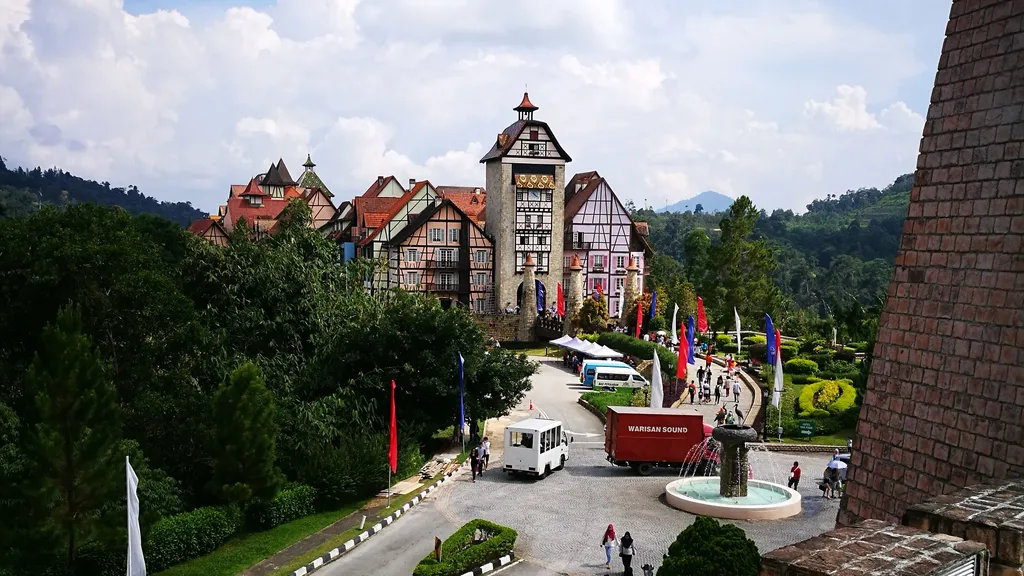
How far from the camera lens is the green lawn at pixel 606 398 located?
39.2 metres

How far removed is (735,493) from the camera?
24172 mm

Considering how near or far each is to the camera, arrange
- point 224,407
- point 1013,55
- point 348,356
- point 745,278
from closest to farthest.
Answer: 1. point 1013,55
2. point 224,407
3. point 348,356
4. point 745,278

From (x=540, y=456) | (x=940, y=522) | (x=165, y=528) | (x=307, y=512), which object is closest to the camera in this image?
(x=940, y=522)

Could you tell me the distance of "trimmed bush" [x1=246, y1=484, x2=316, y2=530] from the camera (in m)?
23.4

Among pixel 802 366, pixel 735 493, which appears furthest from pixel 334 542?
pixel 802 366

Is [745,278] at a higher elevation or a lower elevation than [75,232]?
lower

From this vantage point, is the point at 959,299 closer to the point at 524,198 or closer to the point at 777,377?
the point at 777,377

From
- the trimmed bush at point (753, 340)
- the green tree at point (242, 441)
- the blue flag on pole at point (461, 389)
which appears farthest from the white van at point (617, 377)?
the green tree at point (242, 441)

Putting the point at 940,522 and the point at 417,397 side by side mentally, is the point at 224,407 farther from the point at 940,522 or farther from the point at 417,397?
the point at 940,522

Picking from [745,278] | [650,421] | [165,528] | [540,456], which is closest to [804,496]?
[650,421]

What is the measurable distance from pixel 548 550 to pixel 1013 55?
51.0 ft

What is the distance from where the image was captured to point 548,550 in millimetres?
21141

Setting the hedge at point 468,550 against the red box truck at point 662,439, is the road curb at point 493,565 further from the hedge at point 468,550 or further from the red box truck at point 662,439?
the red box truck at point 662,439

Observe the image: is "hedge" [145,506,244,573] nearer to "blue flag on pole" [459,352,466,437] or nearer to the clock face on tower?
"blue flag on pole" [459,352,466,437]
